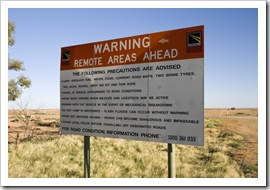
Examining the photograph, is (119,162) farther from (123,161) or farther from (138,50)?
(138,50)

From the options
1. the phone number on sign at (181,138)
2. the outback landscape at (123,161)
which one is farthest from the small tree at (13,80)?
the phone number on sign at (181,138)

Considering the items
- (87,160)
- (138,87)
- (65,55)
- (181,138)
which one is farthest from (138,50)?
(87,160)

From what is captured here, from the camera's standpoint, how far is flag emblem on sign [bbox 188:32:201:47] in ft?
14.1

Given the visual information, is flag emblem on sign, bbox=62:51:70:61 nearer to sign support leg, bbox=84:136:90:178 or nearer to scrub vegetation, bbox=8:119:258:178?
sign support leg, bbox=84:136:90:178

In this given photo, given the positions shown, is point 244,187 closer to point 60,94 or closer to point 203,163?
point 60,94

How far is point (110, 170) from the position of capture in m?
8.23

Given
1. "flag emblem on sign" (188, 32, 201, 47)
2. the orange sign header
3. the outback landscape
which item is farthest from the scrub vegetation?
"flag emblem on sign" (188, 32, 201, 47)

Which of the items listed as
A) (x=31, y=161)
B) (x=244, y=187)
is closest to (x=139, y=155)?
(x=31, y=161)

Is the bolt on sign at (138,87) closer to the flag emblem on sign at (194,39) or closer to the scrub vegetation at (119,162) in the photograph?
the flag emblem on sign at (194,39)

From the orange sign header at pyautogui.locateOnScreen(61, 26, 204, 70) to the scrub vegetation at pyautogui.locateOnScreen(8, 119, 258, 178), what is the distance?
3.47 m

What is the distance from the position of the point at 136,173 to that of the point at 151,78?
14.2 feet

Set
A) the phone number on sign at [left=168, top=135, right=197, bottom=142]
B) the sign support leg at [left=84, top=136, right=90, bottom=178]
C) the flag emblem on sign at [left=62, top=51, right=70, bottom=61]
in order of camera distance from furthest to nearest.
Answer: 1. the flag emblem on sign at [left=62, top=51, right=70, bottom=61]
2. the sign support leg at [left=84, top=136, right=90, bottom=178]
3. the phone number on sign at [left=168, top=135, right=197, bottom=142]

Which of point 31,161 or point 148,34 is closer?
point 148,34

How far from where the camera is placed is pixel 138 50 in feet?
16.5
